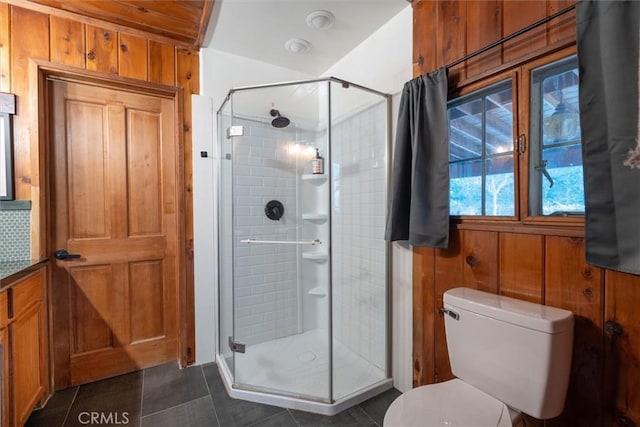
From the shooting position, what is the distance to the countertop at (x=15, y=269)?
1288mm

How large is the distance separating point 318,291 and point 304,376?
576 millimetres

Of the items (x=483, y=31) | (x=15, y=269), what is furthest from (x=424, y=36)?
(x=15, y=269)

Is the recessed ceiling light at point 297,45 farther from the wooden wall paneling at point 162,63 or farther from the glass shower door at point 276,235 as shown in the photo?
the wooden wall paneling at point 162,63

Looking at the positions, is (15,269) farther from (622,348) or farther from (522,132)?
(622,348)

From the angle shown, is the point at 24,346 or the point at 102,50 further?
the point at 102,50

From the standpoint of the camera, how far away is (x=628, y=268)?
2.94 ft

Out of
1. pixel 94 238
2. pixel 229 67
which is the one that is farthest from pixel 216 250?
pixel 229 67

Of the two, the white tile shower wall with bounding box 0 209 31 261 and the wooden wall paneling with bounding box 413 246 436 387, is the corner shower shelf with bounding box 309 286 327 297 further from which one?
the white tile shower wall with bounding box 0 209 31 261

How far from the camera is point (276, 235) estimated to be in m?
2.35

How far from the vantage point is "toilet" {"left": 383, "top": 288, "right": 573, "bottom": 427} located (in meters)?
1.02

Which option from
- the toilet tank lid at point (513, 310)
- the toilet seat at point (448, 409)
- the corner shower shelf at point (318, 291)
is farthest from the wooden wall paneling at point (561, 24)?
the corner shower shelf at point (318, 291)

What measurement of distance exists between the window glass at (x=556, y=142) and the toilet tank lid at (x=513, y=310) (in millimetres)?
392

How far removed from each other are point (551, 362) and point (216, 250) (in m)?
2.05

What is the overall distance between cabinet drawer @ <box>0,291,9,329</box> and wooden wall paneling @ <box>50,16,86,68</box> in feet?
4.81
